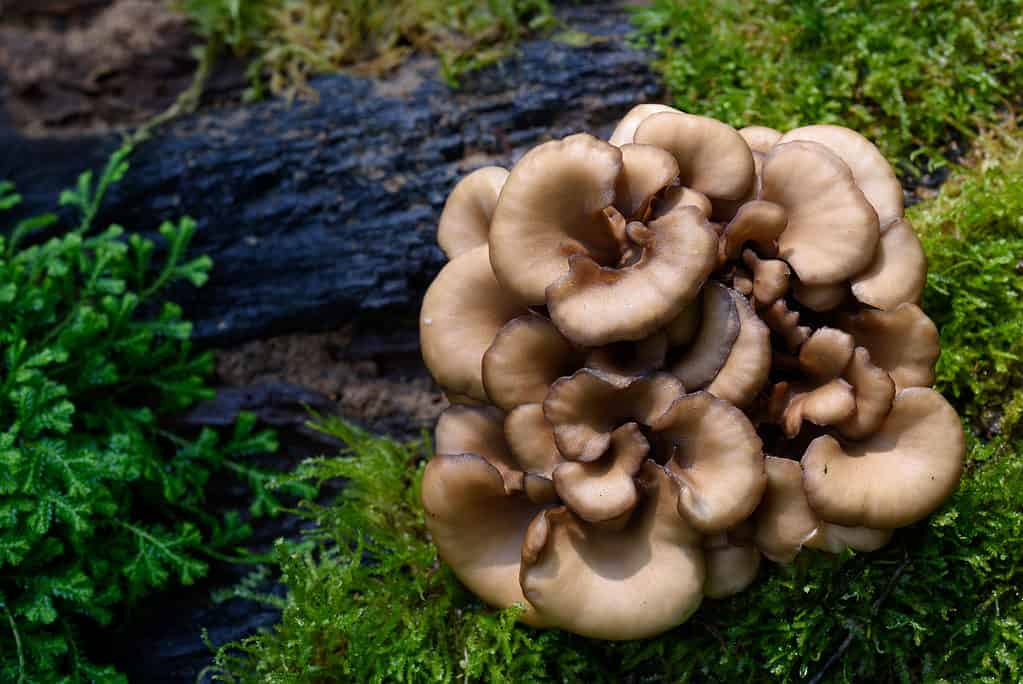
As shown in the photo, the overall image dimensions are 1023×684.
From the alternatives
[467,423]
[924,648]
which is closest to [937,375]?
[924,648]

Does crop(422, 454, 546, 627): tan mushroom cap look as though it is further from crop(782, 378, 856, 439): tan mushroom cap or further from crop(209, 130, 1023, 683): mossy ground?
crop(782, 378, 856, 439): tan mushroom cap

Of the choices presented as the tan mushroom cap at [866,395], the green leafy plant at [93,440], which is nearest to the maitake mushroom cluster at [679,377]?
the tan mushroom cap at [866,395]

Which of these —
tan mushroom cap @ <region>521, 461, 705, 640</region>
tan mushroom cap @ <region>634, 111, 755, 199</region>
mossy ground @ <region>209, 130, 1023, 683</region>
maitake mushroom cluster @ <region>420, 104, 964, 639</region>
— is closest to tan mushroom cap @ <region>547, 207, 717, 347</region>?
maitake mushroom cluster @ <region>420, 104, 964, 639</region>

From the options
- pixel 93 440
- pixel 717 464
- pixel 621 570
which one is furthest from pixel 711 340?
pixel 93 440

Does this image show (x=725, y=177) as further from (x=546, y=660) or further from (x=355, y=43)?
(x=355, y=43)

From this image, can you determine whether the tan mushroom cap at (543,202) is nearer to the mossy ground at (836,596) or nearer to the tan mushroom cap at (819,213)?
the tan mushroom cap at (819,213)
